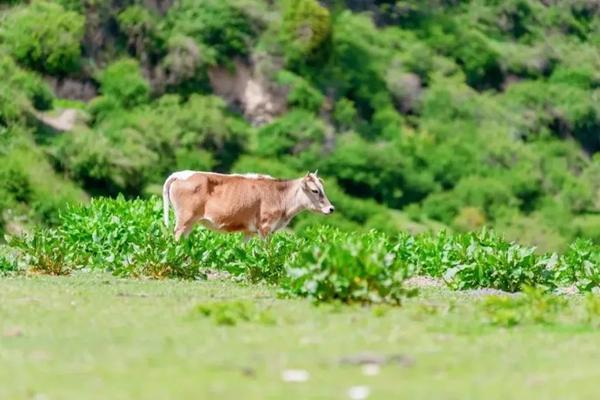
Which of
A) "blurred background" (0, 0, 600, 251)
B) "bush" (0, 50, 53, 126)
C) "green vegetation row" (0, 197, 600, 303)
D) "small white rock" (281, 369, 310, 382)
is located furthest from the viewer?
"blurred background" (0, 0, 600, 251)

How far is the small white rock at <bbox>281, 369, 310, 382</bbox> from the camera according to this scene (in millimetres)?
8930

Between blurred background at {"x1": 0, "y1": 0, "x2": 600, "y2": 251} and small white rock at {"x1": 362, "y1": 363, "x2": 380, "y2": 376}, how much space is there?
34380mm

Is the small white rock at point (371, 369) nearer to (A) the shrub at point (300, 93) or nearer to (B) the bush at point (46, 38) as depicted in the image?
(B) the bush at point (46, 38)

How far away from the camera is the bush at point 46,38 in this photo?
177 ft

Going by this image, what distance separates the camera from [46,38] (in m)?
54.2

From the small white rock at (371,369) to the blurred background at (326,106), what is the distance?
A: 34.4 metres

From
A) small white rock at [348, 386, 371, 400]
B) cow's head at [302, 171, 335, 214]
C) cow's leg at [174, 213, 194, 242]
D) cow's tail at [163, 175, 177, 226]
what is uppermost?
small white rock at [348, 386, 371, 400]

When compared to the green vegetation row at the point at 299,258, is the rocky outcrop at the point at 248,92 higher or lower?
lower

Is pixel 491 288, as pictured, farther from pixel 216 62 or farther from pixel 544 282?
pixel 216 62

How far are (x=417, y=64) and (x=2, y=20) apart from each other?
20381 millimetres

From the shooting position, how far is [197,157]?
54219mm

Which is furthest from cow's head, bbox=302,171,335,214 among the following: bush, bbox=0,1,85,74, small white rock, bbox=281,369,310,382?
bush, bbox=0,1,85,74

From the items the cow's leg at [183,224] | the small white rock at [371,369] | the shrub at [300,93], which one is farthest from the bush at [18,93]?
the small white rock at [371,369]

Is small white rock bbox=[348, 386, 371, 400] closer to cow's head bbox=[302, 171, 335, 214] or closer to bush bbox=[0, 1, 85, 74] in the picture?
cow's head bbox=[302, 171, 335, 214]
